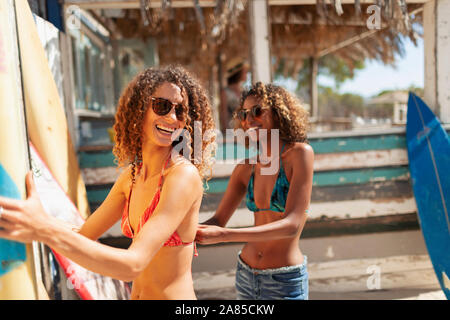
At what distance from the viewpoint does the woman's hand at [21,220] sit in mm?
896

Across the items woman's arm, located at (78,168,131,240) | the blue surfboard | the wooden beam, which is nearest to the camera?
woman's arm, located at (78,168,131,240)

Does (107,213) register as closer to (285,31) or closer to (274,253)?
(274,253)

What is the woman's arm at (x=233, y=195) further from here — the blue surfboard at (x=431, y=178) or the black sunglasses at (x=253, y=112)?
the blue surfboard at (x=431, y=178)

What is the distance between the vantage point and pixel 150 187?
1.28 meters

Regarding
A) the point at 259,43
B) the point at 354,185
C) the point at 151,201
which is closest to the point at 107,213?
the point at 151,201

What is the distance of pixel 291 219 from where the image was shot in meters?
1.75

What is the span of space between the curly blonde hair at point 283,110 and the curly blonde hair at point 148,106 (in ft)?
2.30

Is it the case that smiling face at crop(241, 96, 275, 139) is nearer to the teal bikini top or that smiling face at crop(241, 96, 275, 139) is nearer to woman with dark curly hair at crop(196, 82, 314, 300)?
woman with dark curly hair at crop(196, 82, 314, 300)

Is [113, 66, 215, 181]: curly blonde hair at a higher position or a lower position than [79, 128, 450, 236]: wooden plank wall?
higher

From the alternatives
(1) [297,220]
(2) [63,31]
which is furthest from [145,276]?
(2) [63,31]

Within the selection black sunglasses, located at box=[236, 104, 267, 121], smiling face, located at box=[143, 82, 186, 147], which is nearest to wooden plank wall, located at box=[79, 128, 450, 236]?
black sunglasses, located at box=[236, 104, 267, 121]

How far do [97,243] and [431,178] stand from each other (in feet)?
12.1

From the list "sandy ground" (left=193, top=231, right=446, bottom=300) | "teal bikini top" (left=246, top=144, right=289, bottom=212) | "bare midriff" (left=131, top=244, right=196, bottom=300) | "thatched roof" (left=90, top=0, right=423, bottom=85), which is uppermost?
"thatched roof" (left=90, top=0, right=423, bottom=85)

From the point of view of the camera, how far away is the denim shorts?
6.27 ft
